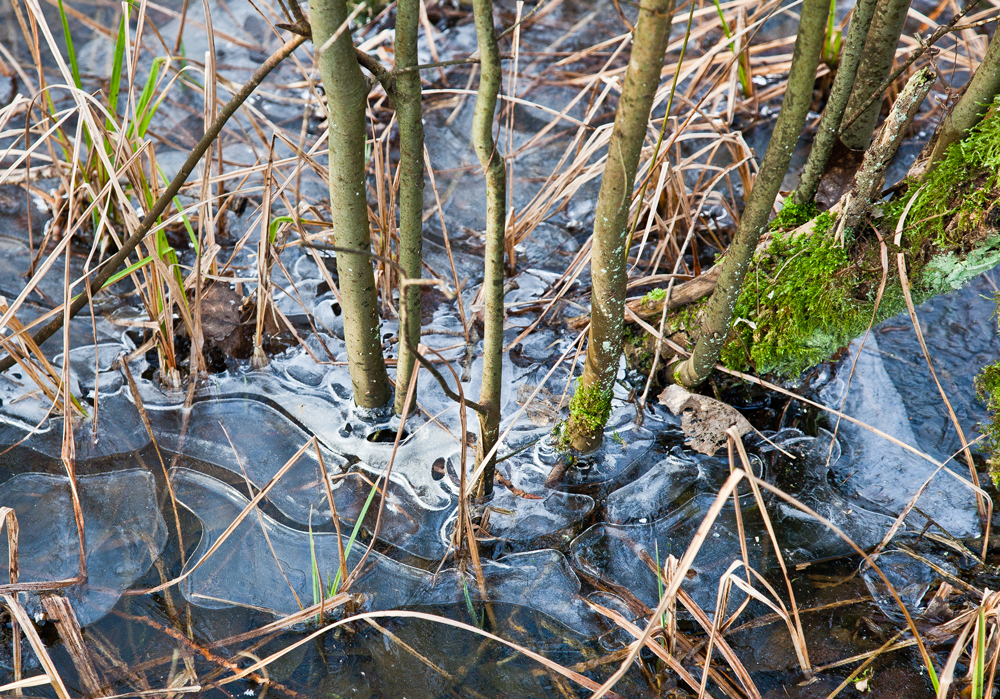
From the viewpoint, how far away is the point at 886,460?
6.36 ft

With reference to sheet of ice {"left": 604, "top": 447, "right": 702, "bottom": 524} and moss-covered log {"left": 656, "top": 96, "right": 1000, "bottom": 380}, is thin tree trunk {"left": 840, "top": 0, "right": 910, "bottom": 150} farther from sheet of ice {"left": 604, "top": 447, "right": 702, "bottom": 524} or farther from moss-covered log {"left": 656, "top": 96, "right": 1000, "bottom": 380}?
sheet of ice {"left": 604, "top": 447, "right": 702, "bottom": 524}

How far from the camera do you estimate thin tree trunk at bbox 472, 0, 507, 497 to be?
125cm

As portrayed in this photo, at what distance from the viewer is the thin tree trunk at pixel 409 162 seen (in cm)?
141

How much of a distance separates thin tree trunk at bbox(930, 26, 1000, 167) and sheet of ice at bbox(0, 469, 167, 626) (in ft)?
7.32

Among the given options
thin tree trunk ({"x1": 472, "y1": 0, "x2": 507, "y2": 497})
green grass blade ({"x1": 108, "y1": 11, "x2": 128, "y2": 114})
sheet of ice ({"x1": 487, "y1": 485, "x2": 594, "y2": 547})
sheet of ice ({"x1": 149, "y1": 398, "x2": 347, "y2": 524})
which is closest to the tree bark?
thin tree trunk ({"x1": 472, "y1": 0, "x2": 507, "y2": 497})

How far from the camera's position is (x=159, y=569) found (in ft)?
5.28

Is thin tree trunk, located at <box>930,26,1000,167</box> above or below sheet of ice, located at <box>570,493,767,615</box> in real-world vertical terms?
above

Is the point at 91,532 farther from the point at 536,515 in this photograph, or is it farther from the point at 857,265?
the point at 857,265

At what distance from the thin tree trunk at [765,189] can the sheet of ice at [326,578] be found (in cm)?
71

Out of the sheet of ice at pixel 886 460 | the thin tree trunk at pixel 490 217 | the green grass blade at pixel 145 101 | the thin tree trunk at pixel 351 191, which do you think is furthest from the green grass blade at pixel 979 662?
the green grass blade at pixel 145 101

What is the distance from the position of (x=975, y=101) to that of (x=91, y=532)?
95.5 inches

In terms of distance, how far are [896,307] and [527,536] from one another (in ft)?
4.10

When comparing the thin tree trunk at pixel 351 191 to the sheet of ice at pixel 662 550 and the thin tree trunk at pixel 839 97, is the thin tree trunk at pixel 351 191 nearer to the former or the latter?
the sheet of ice at pixel 662 550

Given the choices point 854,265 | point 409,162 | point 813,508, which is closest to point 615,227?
point 409,162
